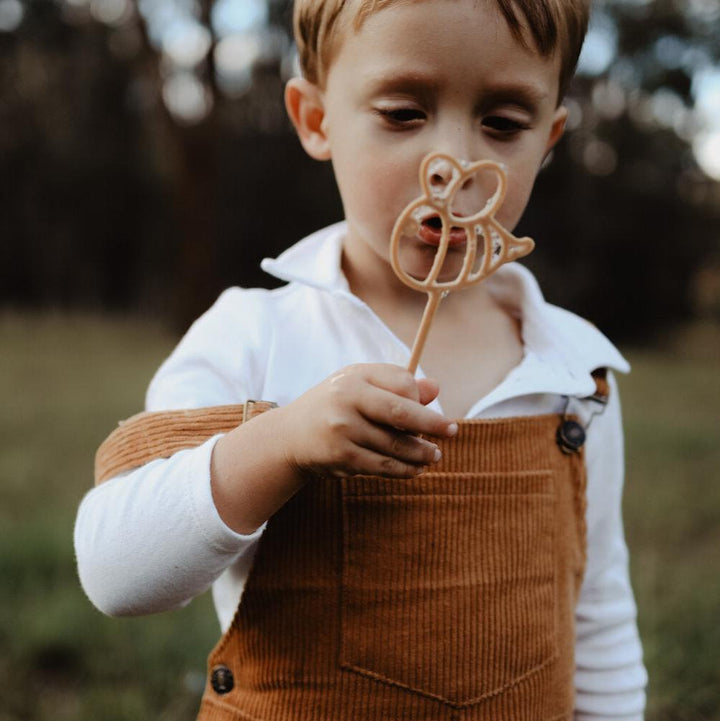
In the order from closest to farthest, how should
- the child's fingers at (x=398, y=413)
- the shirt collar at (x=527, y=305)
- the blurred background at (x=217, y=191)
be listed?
the child's fingers at (x=398, y=413), the shirt collar at (x=527, y=305), the blurred background at (x=217, y=191)

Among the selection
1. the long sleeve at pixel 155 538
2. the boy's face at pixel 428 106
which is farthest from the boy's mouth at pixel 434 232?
the long sleeve at pixel 155 538

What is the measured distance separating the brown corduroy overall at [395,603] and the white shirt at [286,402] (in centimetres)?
7

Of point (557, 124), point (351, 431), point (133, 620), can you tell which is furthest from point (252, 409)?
point (133, 620)

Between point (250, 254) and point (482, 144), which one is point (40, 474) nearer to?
point (482, 144)

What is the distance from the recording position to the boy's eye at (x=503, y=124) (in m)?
1.08

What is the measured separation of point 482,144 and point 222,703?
2.58 feet

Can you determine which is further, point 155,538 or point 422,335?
point 155,538

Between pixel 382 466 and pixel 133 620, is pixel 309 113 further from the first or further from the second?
pixel 133 620

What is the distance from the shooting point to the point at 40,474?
11.6 ft

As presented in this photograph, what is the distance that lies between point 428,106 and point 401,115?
0.04 m

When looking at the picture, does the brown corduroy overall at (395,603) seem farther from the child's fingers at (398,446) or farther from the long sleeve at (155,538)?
the child's fingers at (398,446)

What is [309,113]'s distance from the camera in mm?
1294

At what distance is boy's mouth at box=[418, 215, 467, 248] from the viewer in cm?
104

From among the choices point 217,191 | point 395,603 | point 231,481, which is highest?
point 217,191
